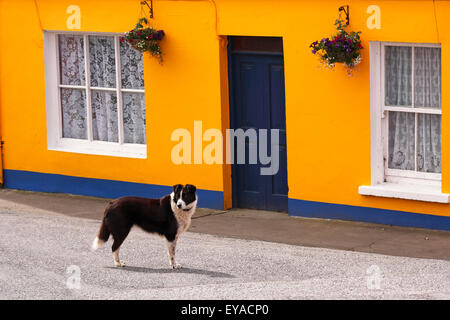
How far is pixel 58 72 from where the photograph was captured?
1639 centimetres

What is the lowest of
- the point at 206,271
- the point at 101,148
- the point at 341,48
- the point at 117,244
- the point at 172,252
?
the point at 206,271

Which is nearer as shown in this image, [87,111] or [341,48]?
[341,48]

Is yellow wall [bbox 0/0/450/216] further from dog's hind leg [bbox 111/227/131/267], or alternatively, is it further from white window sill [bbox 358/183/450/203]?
dog's hind leg [bbox 111/227/131/267]

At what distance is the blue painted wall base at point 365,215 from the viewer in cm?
1292

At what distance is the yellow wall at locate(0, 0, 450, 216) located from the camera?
1311cm

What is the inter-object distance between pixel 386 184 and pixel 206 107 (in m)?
3.01

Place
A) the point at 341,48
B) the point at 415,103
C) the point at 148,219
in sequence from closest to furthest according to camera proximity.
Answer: the point at 148,219 < the point at 341,48 < the point at 415,103

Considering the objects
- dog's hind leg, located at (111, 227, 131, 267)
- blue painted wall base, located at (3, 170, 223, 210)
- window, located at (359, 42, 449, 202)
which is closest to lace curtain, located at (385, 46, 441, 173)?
window, located at (359, 42, 449, 202)

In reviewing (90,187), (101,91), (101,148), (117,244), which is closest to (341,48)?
(117,244)

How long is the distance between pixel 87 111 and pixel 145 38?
6.98 ft

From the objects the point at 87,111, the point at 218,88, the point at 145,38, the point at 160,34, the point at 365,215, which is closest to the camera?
the point at 365,215

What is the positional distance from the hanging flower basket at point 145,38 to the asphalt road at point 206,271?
117 inches

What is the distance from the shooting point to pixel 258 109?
1459 centimetres

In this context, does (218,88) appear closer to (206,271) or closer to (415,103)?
(415,103)
